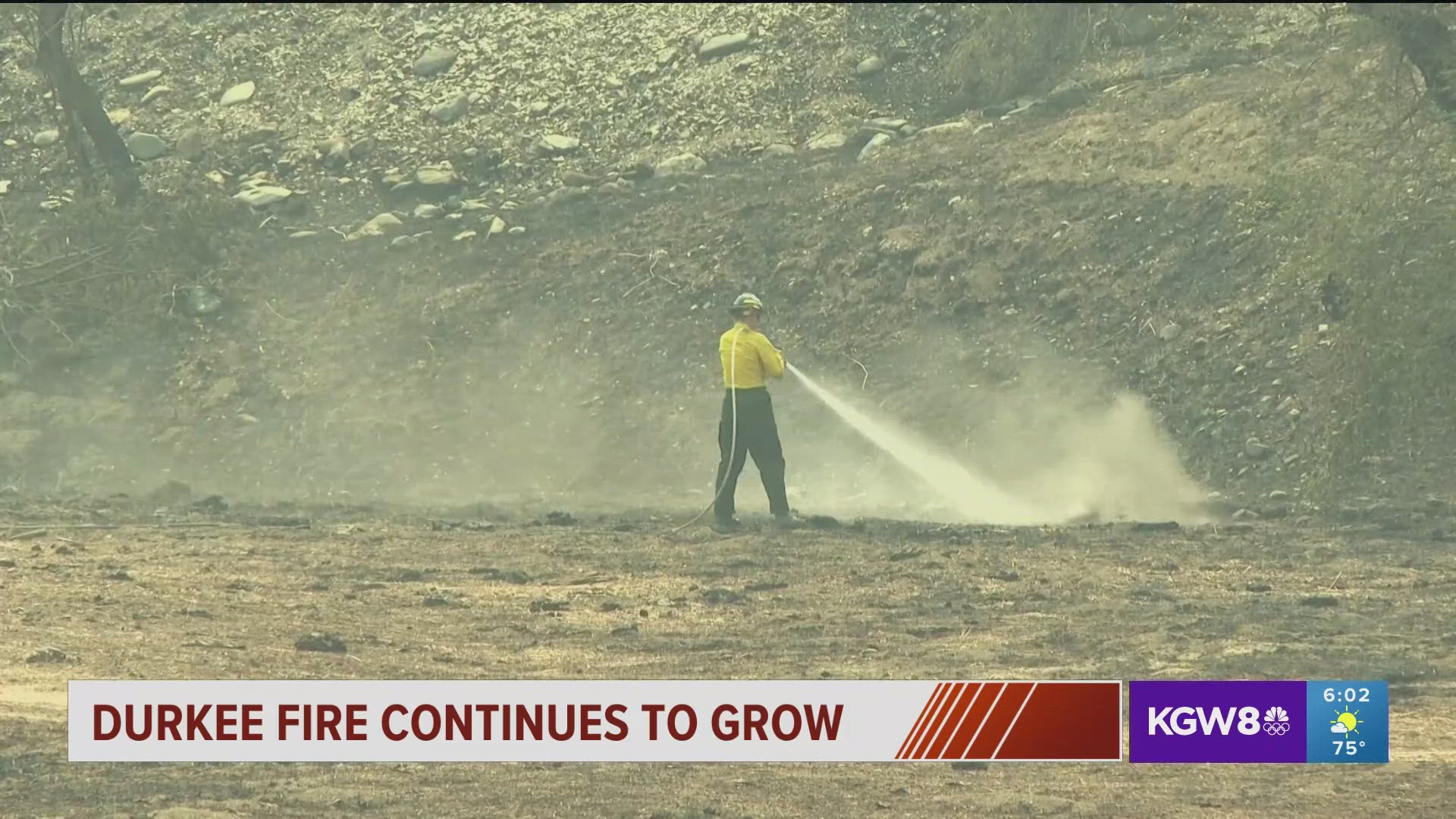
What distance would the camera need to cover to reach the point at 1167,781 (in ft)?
29.7

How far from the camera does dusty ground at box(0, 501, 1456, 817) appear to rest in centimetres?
883

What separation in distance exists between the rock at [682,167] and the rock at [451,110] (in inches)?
115

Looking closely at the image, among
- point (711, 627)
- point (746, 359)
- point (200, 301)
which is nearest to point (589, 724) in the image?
point (711, 627)

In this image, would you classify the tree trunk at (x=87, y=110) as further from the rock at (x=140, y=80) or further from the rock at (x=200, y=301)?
the rock at (x=140, y=80)

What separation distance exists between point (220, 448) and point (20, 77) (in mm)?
9682

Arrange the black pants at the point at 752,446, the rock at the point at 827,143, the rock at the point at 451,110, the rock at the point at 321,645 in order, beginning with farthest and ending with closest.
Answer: the rock at the point at 451,110 → the rock at the point at 827,143 → the black pants at the point at 752,446 → the rock at the point at 321,645

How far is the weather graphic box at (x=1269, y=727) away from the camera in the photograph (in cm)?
926

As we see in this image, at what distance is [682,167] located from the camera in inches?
979

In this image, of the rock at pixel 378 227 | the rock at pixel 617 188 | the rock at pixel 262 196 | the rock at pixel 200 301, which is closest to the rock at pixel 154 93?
the rock at pixel 262 196

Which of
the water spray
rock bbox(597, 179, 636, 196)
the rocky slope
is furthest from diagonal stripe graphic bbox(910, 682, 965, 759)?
rock bbox(597, 179, 636, 196)

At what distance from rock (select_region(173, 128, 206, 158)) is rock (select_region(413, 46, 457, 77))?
274 centimetres

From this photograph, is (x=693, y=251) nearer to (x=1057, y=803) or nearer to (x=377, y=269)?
(x=377, y=269)

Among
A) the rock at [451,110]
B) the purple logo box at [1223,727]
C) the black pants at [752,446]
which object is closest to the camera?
the purple logo box at [1223,727]

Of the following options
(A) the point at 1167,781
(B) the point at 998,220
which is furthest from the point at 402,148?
(A) the point at 1167,781
